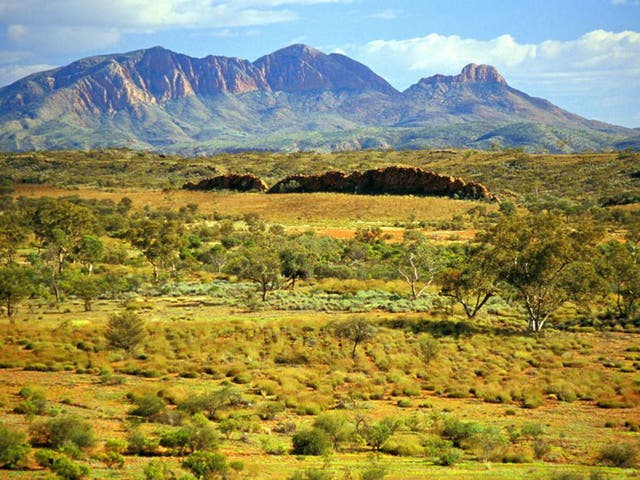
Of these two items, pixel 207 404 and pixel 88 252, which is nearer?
pixel 207 404

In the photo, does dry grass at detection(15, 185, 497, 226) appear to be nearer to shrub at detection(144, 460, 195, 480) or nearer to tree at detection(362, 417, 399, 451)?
tree at detection(362, 417, 399, 451)

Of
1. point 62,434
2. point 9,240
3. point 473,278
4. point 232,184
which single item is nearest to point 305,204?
point 232,184

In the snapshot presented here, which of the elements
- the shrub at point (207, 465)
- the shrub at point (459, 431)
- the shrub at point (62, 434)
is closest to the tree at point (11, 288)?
the shrub at point (62, 434)

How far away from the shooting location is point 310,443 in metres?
16.7

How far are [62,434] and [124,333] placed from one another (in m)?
12.8

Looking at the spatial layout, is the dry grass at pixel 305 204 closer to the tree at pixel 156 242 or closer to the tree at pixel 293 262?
the tree at pixel 156 242

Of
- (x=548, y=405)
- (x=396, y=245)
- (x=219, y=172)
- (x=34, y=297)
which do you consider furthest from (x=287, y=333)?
(x=219, y=172)

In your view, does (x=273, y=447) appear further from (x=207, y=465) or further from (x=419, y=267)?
(x=419, y=267)

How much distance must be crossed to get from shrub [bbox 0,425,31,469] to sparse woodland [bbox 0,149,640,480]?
0.11ft

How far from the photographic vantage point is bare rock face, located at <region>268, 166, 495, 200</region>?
102 metres

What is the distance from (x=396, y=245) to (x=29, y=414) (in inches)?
1872

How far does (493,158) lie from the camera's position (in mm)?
134875

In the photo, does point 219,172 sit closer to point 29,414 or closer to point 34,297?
point 34,297

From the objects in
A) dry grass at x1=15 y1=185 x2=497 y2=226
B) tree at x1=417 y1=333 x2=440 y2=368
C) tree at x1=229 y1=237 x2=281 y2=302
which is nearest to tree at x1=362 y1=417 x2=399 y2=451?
tree at x1=417 y1=333 x2=440 y2=368
